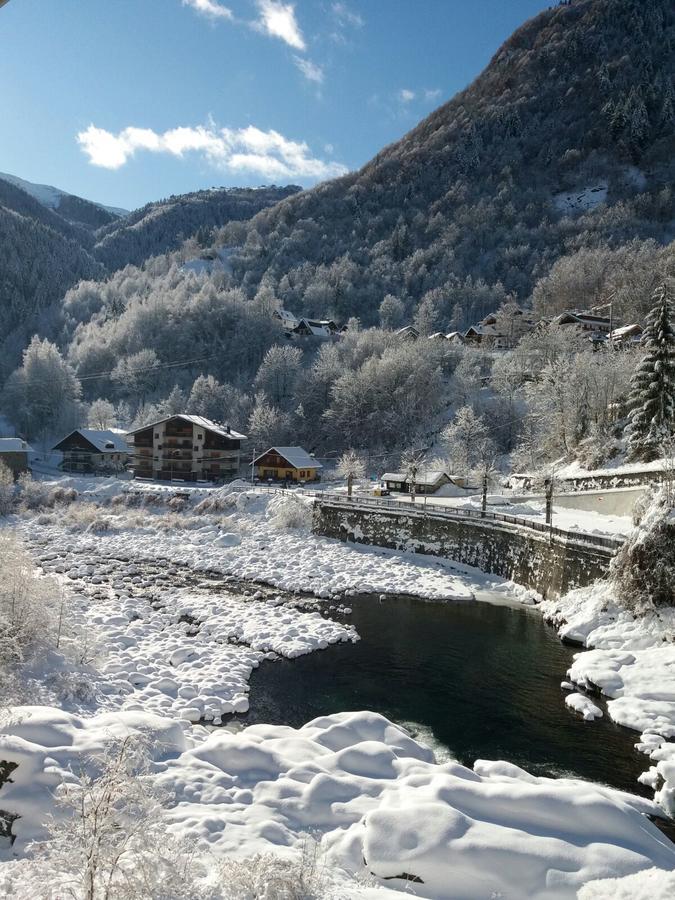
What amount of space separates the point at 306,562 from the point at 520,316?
6879 centimetres

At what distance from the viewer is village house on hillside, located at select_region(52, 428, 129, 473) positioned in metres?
Answer: 68.3

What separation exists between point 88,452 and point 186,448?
1543 centimetres

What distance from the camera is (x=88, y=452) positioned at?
68.5 m

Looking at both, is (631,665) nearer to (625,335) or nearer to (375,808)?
(375,808)

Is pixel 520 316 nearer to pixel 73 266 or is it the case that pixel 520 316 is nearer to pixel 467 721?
pixel 467 721

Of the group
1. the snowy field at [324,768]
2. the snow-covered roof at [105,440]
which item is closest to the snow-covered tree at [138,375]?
the snow-covered roof at [105,440]

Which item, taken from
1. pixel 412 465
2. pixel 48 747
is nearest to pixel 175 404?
pixel 412 465

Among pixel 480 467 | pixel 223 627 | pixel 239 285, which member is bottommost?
→ pixel 223 627

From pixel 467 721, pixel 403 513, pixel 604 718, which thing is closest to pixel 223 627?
pixel 467 721

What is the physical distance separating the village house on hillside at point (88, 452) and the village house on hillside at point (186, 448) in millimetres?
7669

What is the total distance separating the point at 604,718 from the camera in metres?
16.4

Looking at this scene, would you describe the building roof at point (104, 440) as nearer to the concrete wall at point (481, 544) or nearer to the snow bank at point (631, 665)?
the concrete wall at point (481, 544)

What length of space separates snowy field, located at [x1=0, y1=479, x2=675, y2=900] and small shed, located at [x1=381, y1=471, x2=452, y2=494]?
25.0m

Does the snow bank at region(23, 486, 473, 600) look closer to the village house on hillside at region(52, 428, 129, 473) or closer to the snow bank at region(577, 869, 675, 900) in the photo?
the village house on hillside at region(52, 428, 129, 473)
